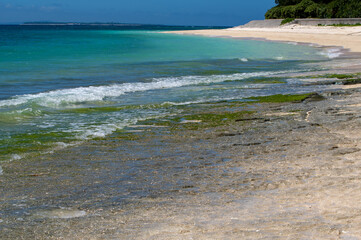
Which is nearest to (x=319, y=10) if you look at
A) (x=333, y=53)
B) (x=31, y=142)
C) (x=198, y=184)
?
(x=333, y=53)

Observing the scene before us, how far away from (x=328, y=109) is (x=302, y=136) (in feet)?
8.91

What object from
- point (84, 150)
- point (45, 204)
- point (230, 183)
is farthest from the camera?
point (84, 150)

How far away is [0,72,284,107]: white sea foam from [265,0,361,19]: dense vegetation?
58.9 metres

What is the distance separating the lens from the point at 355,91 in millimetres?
13039

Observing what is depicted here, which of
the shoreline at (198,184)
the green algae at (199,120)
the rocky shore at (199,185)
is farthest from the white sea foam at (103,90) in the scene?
the rocky shore at (199,185)

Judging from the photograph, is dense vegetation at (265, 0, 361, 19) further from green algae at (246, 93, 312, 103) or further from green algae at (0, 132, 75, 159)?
green algae at (0, 132, 75, 159)

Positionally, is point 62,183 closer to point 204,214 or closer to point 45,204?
point 45,204

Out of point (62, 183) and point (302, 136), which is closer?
point (62, 183)

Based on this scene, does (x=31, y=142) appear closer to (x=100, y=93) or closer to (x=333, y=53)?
(x=100, y=93)

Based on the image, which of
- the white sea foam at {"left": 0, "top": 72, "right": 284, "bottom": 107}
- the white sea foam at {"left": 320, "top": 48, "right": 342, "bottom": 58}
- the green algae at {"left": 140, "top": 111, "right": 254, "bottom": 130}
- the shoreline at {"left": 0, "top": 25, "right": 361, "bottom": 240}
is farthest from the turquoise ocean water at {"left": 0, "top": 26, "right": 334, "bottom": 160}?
the white sea foam at {"left": 320, "top": 48, "right": 342, "bottom": 58}

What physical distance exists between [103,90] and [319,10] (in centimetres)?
7445

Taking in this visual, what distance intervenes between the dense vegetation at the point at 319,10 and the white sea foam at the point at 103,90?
58882 millimetres

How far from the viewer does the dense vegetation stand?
72.4 metres

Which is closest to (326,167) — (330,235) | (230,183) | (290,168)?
(290,168)
